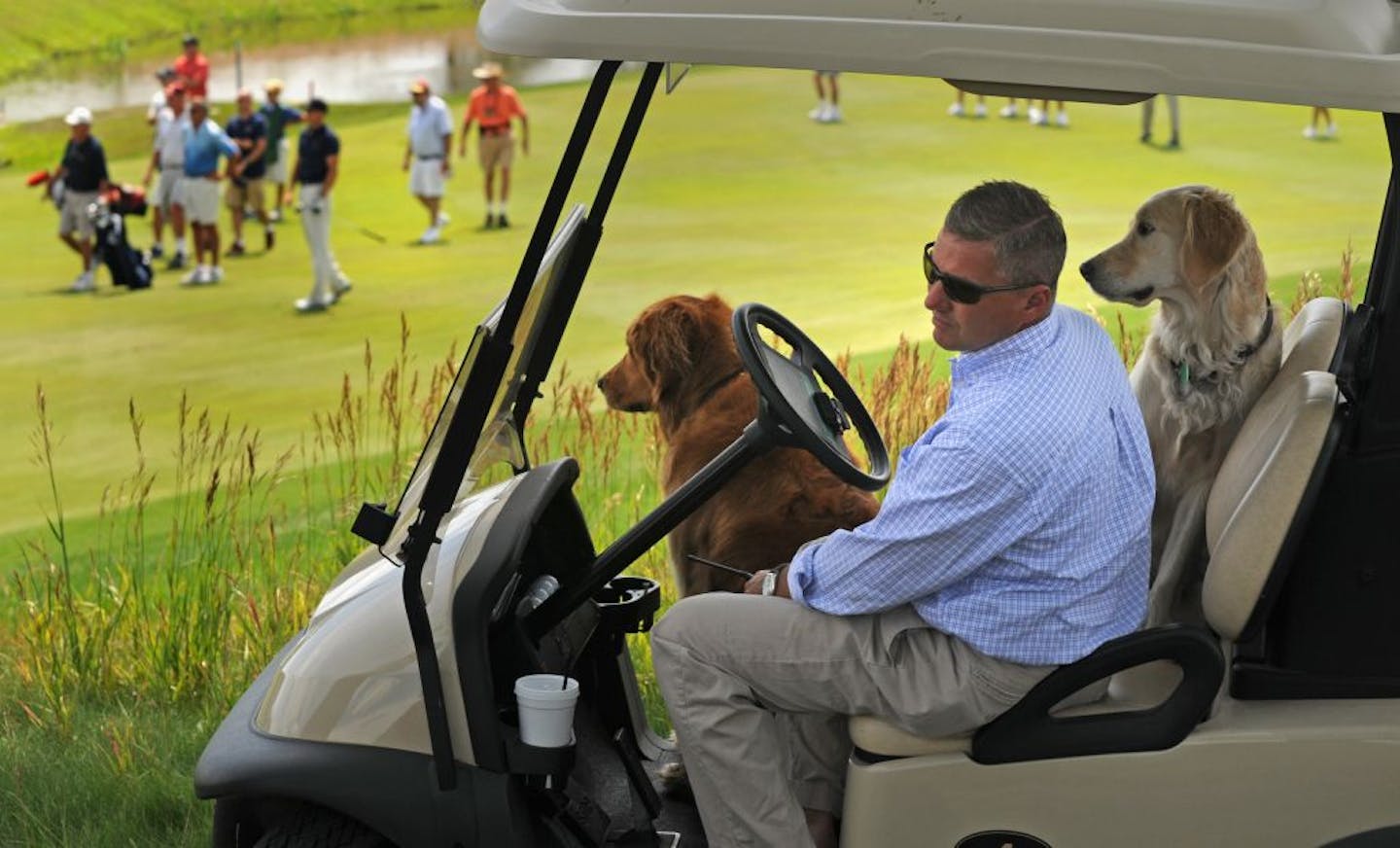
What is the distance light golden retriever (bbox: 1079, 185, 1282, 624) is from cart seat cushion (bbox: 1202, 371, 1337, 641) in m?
0.40

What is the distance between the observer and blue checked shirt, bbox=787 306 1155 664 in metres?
2.41

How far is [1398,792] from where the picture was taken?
7.93 ft

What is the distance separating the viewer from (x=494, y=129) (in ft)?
69.1

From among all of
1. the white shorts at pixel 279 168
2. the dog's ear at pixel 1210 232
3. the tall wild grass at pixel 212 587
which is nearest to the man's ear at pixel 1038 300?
the dog's ear at pixel 1210 232

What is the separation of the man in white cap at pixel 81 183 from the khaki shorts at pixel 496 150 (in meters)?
4.67

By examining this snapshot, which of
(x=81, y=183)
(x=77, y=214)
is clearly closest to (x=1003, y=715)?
(x=81, y=183)

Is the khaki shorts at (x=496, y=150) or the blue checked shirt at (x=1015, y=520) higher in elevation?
the blue checked shirt at (x=1015, y=520)

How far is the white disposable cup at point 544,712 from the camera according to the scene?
96.6 inches

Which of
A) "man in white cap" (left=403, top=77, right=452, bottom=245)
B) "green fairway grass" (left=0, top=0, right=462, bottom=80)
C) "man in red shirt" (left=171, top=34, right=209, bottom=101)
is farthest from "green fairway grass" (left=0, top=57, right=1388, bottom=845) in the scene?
"green fairway grass" (left=0, top=0, right=462, bottom=80)

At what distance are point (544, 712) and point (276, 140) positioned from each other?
830 inches

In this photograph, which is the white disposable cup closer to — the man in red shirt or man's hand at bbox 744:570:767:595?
man's hand at bbox 744:570:767:595

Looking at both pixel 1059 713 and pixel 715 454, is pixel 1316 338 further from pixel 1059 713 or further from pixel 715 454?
pixel 715 454

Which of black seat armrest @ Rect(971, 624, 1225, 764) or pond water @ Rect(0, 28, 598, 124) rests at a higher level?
black seat armrest @ Rect(971, 624, 1225, 764)

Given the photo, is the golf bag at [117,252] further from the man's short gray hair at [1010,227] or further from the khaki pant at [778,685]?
the man's short gray hair at [1010,227]
